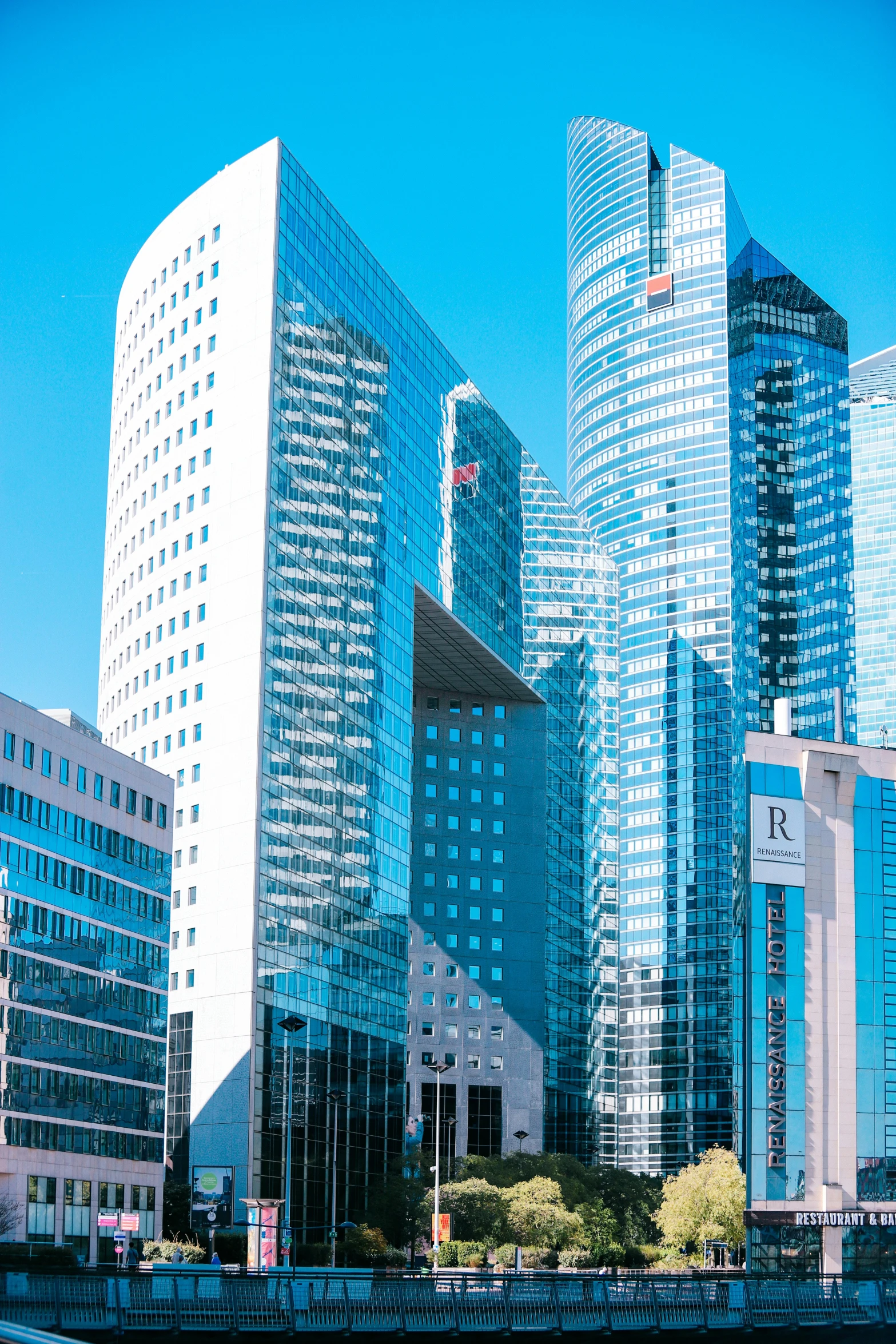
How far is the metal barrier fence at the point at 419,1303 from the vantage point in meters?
48.8

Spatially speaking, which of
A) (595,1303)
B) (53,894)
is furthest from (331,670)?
(595,1303)

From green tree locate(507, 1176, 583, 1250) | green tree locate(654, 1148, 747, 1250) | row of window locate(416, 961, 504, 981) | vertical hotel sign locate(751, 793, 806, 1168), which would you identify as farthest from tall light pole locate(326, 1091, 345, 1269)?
row of window locate(416, 961, 504, 981)

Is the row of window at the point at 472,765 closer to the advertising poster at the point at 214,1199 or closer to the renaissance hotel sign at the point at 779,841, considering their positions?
the renaissance hotel sign at the point at 779,841

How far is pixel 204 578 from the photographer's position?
122 meters

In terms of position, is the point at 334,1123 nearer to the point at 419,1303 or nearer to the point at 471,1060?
the point at 471,1060

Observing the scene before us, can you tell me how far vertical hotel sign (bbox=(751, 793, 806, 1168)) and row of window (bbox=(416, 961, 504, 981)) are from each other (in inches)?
2814

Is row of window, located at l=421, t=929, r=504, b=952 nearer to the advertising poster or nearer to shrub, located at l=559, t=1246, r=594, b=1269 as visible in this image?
shrub, located at l=559, t=1246, r=594, b=1269

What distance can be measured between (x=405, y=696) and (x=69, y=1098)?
48917 mm

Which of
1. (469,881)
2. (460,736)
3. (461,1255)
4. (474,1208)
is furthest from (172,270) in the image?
(461,1255)

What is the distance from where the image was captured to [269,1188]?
108 m

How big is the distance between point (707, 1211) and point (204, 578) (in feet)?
192

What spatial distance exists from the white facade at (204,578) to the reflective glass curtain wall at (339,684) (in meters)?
1.41

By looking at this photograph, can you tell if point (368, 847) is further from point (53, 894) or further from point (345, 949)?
point (53, 894)

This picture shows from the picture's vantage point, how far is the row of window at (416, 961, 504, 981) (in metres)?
177
